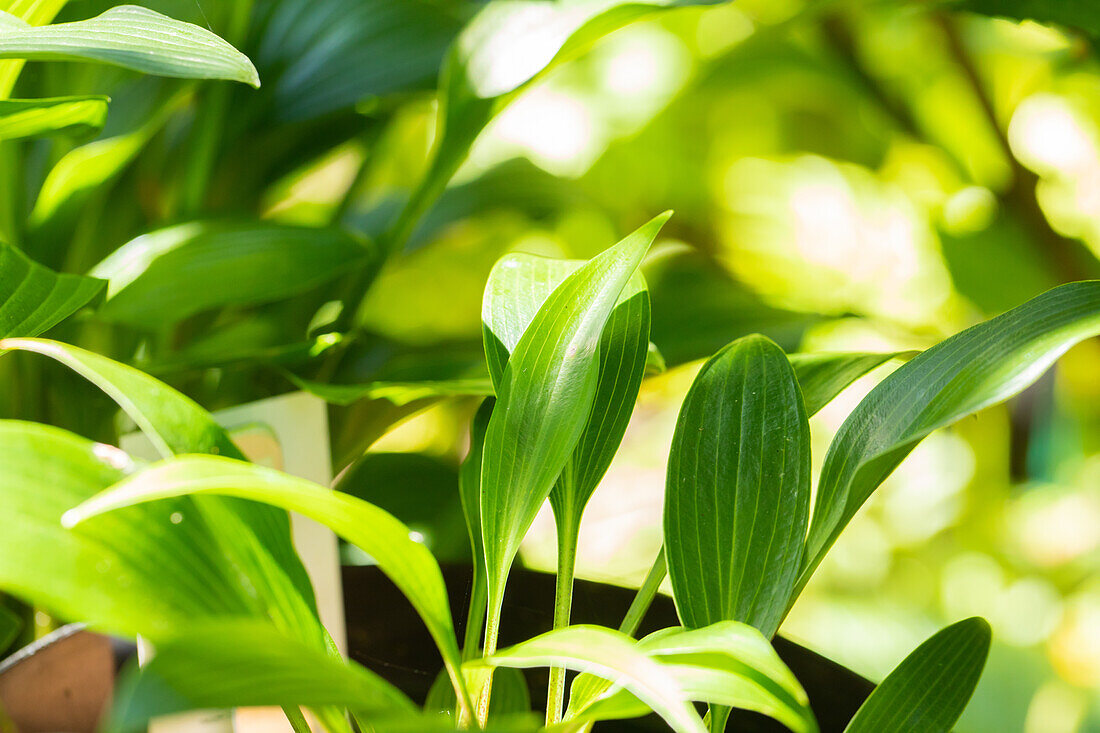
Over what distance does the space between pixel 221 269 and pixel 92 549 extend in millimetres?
224

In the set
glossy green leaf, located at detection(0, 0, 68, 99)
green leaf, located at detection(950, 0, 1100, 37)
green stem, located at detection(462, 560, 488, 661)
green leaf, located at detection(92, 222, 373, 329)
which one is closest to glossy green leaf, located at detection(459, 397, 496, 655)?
green stem, located at detection(462, 560, 488, 661)

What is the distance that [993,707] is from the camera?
721 millimetres

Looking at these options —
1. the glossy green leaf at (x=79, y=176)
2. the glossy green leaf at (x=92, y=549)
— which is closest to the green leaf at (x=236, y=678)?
the glossy green leaf at (x=92, y=549)

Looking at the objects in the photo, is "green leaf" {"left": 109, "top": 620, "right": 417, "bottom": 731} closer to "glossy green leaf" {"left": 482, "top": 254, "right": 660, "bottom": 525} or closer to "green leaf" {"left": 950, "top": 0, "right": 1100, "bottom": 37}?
"glossy green leaf" {"left": 482, "top": 254, "right": 660, "bottom": 525}

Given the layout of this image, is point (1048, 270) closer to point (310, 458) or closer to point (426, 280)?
point (426, 280)

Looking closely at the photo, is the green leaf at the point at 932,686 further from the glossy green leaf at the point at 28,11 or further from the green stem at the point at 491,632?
the glossy green leaf at the point at 28,11

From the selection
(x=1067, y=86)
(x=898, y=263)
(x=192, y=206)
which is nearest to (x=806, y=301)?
(x=898, y=263)

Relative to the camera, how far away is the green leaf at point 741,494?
0.87ft

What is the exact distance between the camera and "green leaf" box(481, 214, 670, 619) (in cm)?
26

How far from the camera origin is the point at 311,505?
19 centimetres

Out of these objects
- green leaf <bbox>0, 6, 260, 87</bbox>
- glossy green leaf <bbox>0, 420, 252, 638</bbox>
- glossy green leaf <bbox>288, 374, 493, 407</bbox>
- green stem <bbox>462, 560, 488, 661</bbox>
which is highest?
green leaf <bbox>0, 6, 260, 87</bbox>

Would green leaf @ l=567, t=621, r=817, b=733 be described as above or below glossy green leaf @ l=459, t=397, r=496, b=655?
above

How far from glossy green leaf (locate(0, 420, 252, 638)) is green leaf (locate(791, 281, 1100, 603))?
18 cm

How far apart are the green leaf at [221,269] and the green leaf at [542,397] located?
170 millimetres
